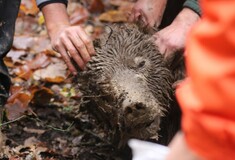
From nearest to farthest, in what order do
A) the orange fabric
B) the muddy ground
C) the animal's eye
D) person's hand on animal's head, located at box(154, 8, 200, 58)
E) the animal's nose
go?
the orange fabric, the animal's nose, the animal's eye, person's hand on animal's head, located at box(154, 8, 200, 58), the muddy ground

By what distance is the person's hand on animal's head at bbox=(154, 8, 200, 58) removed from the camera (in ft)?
8.94

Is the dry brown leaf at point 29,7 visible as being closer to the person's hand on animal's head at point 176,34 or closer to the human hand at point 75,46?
the human hand at point 75,46

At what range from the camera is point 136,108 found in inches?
86.0

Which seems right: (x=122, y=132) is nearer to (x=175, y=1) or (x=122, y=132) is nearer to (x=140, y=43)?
(x=140, y=43)

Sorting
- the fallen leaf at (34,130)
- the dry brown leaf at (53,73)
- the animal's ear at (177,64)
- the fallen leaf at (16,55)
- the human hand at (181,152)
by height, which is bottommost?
the fallen leaf at (34,130)

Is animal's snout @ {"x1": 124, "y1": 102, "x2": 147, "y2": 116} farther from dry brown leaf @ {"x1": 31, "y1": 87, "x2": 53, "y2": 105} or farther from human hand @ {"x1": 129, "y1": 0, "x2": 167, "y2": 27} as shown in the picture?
dry brown leaf @ {"x1": 31, "y1": 87, "x2": 53, "y2": 105}

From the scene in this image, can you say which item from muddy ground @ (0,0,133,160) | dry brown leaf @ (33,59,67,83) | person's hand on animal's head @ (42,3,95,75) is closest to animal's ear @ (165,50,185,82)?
person's hand on animal's head @ (42,3,95,75)

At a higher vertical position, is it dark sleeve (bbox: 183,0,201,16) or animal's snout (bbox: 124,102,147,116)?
dark sleeve (bbox: 183,0,201,16)

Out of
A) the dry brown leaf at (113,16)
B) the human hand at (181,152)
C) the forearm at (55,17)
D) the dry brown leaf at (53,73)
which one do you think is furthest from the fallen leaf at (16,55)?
the human hand at (181,152)

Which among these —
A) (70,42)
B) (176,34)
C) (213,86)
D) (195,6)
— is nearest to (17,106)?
(70,42)

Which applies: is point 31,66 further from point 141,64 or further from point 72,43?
point 141,64

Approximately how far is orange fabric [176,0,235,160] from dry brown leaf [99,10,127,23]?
3.37 m

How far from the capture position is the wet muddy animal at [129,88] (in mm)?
2264

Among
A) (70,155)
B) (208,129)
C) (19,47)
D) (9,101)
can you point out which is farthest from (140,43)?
(19,47)
